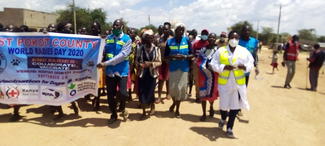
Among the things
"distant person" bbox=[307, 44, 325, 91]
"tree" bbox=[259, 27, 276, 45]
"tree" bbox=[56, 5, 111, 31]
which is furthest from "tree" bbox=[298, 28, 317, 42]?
"distant person" bbox=[307, 44, 325, 91]

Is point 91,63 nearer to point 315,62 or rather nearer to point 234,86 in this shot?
point 234,86

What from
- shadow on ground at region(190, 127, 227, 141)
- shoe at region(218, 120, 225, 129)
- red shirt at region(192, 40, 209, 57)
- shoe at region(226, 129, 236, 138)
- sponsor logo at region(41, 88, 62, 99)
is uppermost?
red shirt at region(192, 40, 209, 57)

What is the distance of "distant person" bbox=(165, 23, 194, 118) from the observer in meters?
5.68

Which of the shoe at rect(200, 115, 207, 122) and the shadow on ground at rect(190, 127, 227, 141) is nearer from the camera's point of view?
the shadow on ground at rect(190, 127, 227, 141)

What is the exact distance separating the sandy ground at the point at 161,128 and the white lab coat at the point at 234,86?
64cm

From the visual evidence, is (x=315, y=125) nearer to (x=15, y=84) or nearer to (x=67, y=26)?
(x=67, y=26)

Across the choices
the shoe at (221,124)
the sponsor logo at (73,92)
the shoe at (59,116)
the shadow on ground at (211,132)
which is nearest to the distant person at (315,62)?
the shoe at (221,124)

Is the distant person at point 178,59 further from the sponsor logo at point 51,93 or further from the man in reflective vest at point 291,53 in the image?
the man in reflective vest at point 291,53

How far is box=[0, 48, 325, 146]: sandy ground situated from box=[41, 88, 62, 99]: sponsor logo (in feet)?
1.77

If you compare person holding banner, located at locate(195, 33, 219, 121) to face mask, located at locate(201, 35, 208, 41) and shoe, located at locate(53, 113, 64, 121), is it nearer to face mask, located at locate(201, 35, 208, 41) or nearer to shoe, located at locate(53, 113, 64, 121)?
face mask, located at locate(201, 35, 208, 41)

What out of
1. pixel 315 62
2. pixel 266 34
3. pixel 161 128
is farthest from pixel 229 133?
pixel 266 34

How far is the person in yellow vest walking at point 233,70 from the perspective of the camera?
15.3ft

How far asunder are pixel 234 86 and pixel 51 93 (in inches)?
137

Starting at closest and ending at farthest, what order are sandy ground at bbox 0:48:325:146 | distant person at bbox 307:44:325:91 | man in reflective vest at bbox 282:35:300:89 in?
1. sandy ground at bbox 0:48:325:146
2. man in reflective vest at bbox 282:35:300:89
3. distant person at bbox 307:44:325:91
